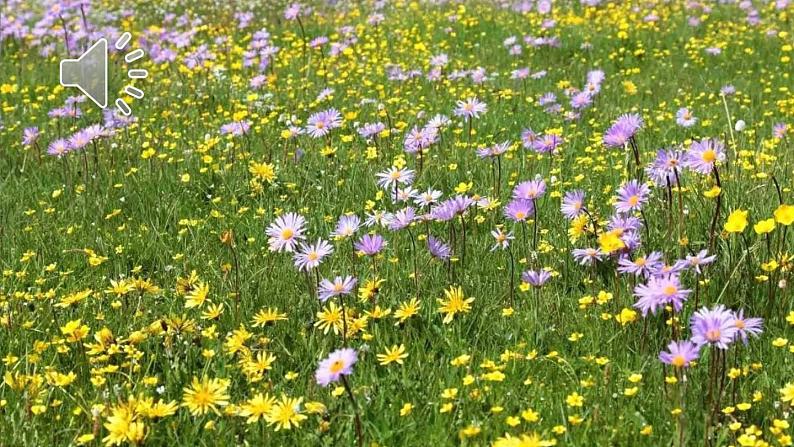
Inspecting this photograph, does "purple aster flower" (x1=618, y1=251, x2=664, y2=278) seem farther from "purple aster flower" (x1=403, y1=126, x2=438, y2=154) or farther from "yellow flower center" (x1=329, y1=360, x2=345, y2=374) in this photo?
"purple aster flower" (x1=403, y1=126, x2=438, y2=154)

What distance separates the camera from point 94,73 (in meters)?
6.86

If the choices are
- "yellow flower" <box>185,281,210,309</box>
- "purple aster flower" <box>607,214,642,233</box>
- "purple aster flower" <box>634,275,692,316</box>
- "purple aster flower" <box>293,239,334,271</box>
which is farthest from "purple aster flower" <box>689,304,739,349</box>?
"yellow flower" <box>185,281,210,309</box>

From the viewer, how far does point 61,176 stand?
455 centimetres

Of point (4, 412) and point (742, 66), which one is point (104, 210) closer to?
point (4, 412)

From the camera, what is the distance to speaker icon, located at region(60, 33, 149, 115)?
20.4 ft

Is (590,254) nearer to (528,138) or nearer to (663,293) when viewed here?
(663,293)

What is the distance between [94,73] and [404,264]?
4687 millimetres

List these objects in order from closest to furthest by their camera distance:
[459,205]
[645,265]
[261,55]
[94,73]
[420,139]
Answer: [645,265] < [459,205] < [420,139] < [261,55] < [94,73]

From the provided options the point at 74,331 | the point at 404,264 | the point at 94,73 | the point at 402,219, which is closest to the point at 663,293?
the point at 402,219

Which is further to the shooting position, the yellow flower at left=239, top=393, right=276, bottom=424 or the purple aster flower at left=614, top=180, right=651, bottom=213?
the purple aster flower at left=614, top=180, right=651, bottom=213

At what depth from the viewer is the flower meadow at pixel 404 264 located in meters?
2.23

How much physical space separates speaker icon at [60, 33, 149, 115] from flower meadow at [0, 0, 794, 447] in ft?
1.13

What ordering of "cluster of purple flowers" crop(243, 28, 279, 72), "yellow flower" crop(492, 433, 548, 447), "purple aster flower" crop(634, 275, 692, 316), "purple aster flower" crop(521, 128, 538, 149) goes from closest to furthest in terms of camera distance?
1. "yellow flower" crop(492, 433, 548, 447)
2. "purple aster flower" crop(634, 275, 692, 316)
3. "purple aster flower" crop(521, 128, 538, 149)
4. "cluster of purple flowers" crop(243, 28, 279, 72)

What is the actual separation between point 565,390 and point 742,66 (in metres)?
4.69
